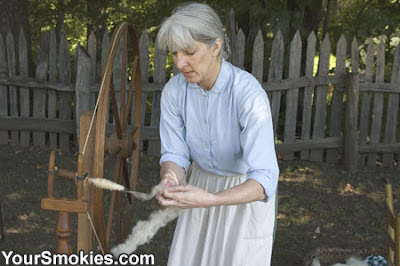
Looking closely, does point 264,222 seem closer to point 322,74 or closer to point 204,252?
point 204,252

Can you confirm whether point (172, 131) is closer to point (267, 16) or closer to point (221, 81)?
point (221, 81)

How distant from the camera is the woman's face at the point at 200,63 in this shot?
1.95 metres

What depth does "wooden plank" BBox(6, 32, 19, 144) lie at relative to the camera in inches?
219

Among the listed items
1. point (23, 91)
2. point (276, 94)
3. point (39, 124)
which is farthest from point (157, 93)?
point (23, 91)

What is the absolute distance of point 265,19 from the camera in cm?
559

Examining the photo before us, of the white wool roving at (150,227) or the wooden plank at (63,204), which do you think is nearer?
the wooden plank at (63,204)

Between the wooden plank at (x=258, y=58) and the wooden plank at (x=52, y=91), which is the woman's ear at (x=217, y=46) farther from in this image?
the wooden plank at (x=52, y=91)

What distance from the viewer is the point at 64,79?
5.62 metres

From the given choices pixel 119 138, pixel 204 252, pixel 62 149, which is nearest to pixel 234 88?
pixel 204 252

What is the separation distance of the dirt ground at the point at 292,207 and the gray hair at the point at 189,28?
2.02 m

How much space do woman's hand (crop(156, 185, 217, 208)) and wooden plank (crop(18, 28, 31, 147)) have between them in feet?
13.2

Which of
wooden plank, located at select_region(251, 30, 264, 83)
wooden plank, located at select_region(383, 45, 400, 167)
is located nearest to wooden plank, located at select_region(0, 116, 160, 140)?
wooden plank, located at select_region(251, 30, 264, 83)

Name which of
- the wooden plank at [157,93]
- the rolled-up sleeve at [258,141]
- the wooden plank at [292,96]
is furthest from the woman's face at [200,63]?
the wooden plank at [292,96]

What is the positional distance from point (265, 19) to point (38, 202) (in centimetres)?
275
